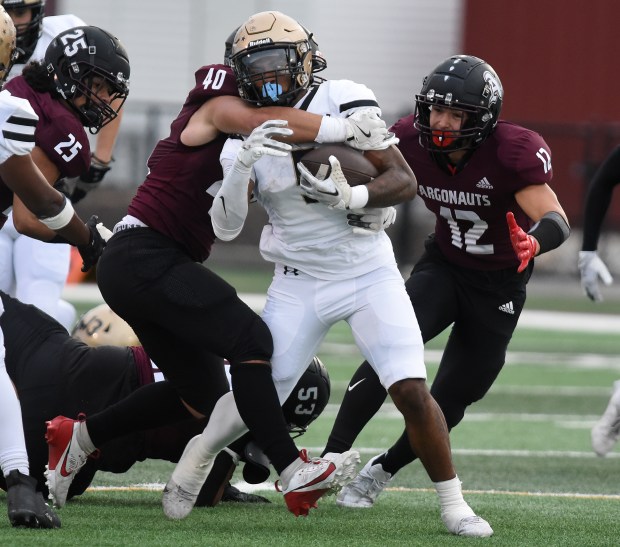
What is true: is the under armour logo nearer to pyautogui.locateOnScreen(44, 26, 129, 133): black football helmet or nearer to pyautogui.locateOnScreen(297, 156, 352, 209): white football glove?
pyautogui.locateOnScreen(297, 156, 352, 209): white football glove

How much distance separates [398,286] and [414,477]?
5.64 ft

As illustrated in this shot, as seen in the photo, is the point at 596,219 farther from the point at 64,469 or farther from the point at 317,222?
the point at 64,469

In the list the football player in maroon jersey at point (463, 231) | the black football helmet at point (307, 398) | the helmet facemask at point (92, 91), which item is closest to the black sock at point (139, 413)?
the black football helmet at point (307, 398)

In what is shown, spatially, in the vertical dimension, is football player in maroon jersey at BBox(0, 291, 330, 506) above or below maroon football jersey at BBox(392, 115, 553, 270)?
below

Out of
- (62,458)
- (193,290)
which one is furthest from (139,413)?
(193,290)

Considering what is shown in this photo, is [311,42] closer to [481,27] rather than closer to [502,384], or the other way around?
[502,384]

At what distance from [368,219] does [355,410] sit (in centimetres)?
91

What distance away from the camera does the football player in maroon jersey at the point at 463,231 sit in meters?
5.05

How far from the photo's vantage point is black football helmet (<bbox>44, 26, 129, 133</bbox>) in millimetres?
5160

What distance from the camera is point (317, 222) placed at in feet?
15.0

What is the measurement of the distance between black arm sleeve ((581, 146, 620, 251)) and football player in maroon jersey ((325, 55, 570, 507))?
91cm

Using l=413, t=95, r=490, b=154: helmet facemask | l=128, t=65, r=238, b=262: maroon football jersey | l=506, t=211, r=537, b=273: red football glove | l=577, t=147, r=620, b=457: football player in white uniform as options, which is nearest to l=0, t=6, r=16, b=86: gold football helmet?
l=128, t=65, r=238, b=262: maroon football jersey

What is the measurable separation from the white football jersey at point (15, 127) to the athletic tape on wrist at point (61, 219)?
13.1 inches

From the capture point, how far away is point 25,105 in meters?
4.25
